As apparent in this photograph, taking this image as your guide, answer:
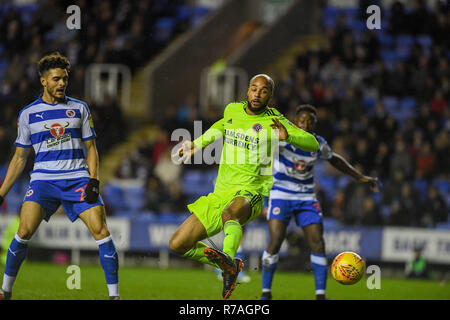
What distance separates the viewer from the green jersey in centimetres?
752

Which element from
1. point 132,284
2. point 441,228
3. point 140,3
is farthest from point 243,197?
point 140,3

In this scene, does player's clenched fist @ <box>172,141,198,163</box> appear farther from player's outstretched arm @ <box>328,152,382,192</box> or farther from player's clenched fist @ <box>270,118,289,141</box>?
player's outstretched arm @ <box>328,152,382,192</box>

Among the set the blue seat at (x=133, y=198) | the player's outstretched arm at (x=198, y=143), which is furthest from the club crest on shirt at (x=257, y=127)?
the blue seat at (x=133, y=198)

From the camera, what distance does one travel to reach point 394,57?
57.9ft

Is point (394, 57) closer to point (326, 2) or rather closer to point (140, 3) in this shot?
point (326, 2)

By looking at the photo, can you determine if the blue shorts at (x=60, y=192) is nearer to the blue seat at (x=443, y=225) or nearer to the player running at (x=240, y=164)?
the player running at (x=240, y=164)

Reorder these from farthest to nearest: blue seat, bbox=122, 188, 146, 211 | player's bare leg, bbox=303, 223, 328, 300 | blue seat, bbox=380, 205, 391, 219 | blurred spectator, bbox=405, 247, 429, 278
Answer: blue seat, bbox=122, 188, 146, 211 < blue seat, bbox=380, 205, 391, 219 < blurred spectator, bbox=405, 247, 429, 278 < player's bare leg, bbox=303, 223, 328, 300

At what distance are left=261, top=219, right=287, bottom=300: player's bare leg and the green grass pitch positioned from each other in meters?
0.21

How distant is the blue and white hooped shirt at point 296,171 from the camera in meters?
8.99

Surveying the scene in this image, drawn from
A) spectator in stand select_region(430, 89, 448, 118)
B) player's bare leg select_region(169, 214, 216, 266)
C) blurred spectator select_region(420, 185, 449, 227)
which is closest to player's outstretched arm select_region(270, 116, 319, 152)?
player's bare leg select_region(169, 214, 216, 266)

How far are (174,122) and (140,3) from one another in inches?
194

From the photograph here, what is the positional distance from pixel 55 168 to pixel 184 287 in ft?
12.2

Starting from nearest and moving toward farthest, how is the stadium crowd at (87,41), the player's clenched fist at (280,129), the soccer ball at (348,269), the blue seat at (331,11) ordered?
1. the player's clenched fist at (280,129)
2. the soccer ball at (348,269)
3. the stadium crowd at (87,41)
4. the blue seat at (331,11)

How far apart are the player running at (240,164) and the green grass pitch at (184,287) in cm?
164
